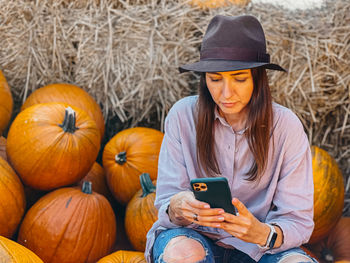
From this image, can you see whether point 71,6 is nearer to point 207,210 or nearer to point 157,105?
point 157,105

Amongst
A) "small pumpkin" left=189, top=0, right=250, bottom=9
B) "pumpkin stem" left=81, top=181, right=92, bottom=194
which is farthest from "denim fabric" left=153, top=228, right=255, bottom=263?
"small pumpkin" left=189, top=0, right=250, bottom=9

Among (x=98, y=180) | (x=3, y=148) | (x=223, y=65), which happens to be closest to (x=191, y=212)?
(x=223, y=65)

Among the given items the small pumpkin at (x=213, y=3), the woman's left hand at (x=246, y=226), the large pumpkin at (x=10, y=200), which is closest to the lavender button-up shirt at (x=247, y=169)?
the woman's left hand at (x=246, y=226)

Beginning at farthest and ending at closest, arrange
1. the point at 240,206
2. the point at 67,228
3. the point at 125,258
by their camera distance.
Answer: the point at 67,228 → the point at 125,258 → the point at 240,206

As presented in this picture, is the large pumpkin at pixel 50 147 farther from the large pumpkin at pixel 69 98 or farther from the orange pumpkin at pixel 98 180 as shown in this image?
the large pumpkin at pixel 69 98

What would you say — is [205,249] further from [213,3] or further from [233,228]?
[213,3]

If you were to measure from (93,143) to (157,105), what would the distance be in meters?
0.80

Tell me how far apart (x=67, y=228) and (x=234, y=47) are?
138cm

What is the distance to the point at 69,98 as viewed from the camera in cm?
→ 327

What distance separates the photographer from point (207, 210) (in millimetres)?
1701

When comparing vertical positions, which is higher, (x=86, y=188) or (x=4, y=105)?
(x=4, y=105)

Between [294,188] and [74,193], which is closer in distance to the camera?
[294,188]

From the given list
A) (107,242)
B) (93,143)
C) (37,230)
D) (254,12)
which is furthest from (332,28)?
(37,230)

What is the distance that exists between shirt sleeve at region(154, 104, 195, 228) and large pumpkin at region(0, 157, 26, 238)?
921mm
